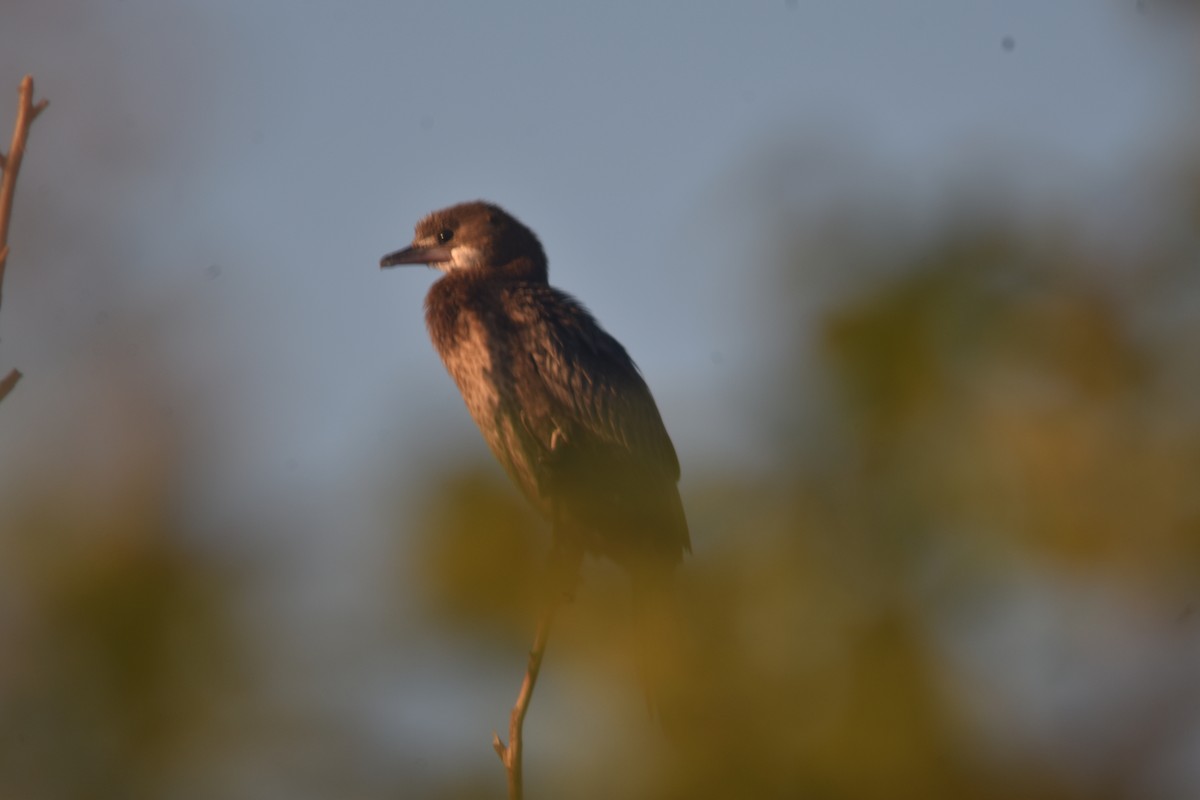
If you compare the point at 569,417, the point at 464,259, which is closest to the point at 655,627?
the point at 569,417

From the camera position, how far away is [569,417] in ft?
19.3

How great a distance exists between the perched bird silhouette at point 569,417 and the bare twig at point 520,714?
1590 millimetres

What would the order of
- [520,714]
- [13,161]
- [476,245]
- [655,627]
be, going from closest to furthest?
1. [13,161]
2. [520,714]
3. [655,627]
4. [476,245]

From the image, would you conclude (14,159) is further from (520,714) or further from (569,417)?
(569,417)

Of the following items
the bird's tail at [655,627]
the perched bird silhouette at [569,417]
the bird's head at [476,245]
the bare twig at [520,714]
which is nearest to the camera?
the bare twig at [520,714]

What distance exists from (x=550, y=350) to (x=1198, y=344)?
19.9 ft

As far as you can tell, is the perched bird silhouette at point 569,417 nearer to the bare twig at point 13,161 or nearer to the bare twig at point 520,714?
the bare twig at point 520,714

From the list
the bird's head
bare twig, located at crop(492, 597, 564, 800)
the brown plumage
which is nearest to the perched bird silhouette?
the brown plumage

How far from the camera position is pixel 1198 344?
400 inches

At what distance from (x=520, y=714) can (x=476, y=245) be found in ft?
10.9

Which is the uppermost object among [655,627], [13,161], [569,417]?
[13,161]

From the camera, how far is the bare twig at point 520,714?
3627 millimetres

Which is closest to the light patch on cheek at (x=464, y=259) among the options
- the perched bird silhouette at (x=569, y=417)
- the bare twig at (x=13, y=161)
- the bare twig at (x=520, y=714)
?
the perched bird silhouette at (x=569, y=417)

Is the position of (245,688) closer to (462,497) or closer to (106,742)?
(106,742)
